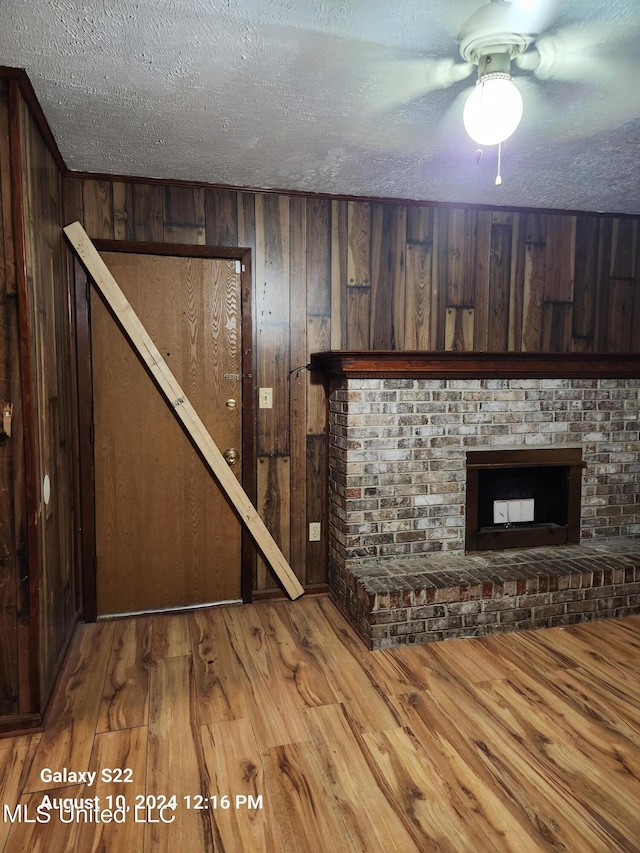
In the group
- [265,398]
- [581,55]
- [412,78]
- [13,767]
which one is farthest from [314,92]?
[13,767]

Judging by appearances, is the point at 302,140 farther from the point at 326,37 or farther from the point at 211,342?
the point at 211,342

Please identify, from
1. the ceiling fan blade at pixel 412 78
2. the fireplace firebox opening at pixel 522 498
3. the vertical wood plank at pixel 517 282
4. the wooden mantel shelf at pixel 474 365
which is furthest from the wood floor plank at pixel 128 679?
the vertical wood plank at pixel 517 282

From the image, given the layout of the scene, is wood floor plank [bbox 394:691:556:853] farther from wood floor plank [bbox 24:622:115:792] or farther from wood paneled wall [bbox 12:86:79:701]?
wood paneled wall [bbox 12:86:79:701]

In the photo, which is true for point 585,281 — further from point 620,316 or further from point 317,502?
point 317,502

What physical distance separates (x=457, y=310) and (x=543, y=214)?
32.3 inches

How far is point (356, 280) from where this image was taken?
3.17 meters

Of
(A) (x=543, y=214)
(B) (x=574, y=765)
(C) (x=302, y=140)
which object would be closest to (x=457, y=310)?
(A) (x=543, y=214)

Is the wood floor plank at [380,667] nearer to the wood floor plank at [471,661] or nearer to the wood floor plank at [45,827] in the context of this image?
the wood floor plank at [471,661]

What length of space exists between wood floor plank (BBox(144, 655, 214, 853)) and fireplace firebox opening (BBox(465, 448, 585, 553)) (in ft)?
5.73

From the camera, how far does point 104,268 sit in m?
2.79

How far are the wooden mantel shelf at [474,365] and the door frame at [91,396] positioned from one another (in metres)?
0.46

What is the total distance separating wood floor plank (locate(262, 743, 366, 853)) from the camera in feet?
5.11

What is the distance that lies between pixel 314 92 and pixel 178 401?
1621mm

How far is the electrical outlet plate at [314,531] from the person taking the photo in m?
3.25
